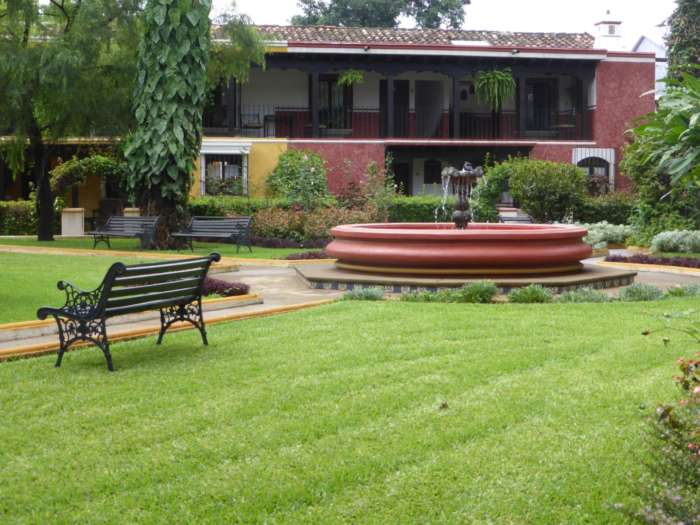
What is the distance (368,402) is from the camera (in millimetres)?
6430

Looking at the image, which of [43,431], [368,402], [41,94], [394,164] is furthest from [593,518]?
[394,164]

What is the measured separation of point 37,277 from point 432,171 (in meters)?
22.0

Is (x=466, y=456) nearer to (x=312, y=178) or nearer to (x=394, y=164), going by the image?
(x=312, y=178)

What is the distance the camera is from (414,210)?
27.3 meters

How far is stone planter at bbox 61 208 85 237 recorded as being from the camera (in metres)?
27.7

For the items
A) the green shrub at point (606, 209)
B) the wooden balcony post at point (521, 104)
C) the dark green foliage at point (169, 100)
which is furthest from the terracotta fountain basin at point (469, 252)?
the wooden balcony post at point (521, 104)

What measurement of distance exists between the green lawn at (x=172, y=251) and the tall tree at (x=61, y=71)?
903 mm

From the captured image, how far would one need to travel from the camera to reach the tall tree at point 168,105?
21.5 meters

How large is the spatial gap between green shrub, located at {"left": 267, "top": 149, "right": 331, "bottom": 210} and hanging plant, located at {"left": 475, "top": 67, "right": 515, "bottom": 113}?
6.36 metres

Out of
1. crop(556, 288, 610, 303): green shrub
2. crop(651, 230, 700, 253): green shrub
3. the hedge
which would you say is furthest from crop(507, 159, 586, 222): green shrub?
crop(556, 288, 610, 303): green shrub

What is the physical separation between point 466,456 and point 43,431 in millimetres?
2550

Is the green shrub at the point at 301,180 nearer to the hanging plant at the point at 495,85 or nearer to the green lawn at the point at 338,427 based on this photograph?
the hanging plant at the point at 495,85

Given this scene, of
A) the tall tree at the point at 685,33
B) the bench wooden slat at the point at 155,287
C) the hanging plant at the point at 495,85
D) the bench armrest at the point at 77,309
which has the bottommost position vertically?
the bench armrest at the point at 77,309

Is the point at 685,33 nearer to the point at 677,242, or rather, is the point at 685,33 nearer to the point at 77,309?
the point at 677,242
